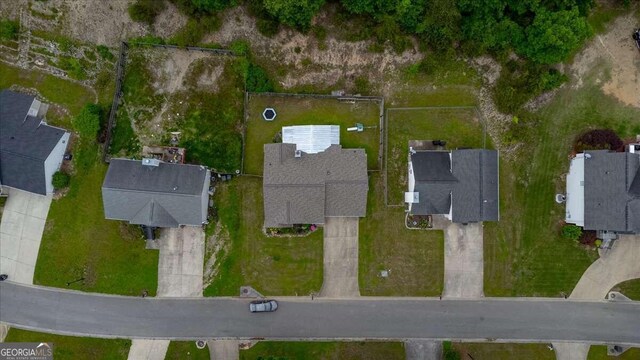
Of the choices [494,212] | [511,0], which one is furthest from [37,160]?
[511,0]

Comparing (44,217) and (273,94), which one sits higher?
(273,94)

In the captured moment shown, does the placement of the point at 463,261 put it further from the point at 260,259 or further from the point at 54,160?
the point at 54,160

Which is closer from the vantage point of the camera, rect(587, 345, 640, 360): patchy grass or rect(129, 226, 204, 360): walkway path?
rect(587, 345, 640, 360): patchy grass

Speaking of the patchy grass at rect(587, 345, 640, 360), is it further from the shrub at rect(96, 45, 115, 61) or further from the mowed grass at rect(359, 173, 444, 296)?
the shrub at rect(96, 45, 115, 61)

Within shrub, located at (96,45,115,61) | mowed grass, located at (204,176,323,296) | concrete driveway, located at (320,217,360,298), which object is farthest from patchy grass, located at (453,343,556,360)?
shrub, located at (96,45,115,61)

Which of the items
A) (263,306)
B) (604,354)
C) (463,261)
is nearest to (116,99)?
(263,306)

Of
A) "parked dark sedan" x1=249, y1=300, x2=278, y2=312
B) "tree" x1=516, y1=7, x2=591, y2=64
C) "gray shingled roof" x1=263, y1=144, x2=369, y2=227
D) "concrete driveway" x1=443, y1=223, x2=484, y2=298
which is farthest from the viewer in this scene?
"concrete driveway" x1=443, y1=223, x2=484, y2=298

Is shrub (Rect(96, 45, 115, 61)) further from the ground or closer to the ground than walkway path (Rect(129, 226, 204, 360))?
further from the ground

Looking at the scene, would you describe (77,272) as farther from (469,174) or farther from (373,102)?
(469,174)
